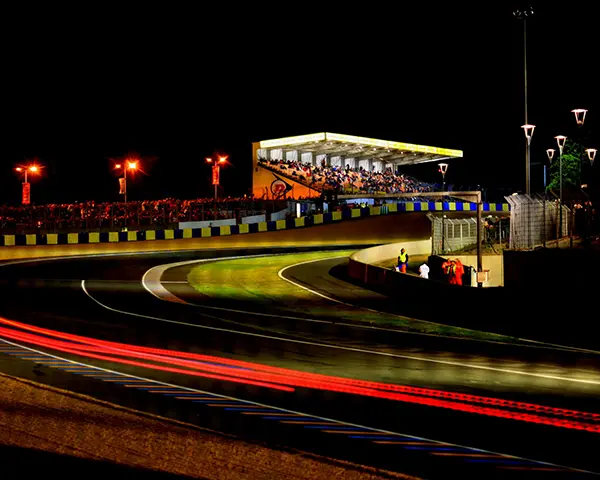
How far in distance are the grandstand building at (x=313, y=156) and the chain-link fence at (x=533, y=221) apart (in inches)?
1280

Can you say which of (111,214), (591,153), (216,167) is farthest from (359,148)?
(111,214)

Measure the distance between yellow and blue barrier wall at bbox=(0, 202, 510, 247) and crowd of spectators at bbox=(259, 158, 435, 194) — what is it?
25.1 ft

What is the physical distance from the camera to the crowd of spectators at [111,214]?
1704 inches

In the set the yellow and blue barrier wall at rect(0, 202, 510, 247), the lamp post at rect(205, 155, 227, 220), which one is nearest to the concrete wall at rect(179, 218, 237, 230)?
the yellow and blue barrier wall at rect(0, 202, 510, 247)

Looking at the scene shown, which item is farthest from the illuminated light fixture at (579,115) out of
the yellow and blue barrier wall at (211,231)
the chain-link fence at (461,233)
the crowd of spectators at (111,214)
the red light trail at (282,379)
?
the red light trail at (282,379)

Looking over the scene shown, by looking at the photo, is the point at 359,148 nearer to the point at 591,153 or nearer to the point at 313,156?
the point at 313,156

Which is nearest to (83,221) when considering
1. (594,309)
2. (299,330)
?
(299,330)

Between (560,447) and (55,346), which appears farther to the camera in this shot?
(55,346)

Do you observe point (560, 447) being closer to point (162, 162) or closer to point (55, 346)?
point (55, 346)

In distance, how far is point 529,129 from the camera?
37.1 meters

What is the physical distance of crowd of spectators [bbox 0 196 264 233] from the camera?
142ft

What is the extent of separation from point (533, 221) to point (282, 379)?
1560 centimetres

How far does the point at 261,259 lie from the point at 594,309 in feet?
79.0

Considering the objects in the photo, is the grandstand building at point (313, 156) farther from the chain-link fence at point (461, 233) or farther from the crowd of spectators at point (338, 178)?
the chain-link fence at point (461, 233)
